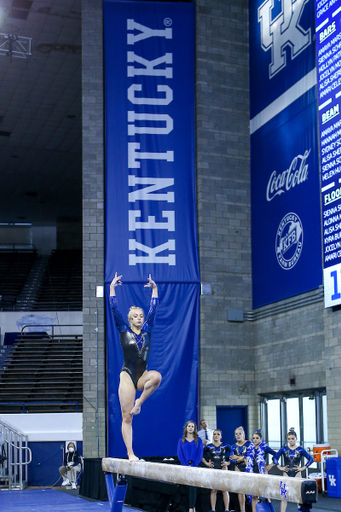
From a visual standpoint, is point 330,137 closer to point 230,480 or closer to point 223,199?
point 223,199

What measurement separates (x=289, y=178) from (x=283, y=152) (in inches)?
29.6

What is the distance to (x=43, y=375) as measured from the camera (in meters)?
22.4

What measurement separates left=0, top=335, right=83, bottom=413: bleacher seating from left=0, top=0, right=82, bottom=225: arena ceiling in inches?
295

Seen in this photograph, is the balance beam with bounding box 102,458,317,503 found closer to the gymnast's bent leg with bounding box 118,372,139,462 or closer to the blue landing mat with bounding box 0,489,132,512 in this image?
the gymnast's bent leg with bounding box 118,372,139,462

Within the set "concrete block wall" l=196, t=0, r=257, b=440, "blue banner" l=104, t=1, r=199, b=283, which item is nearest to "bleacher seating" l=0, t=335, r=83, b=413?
"concrete block wall" l=196, t=0, r=257, b=440

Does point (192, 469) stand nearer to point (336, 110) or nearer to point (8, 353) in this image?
point (336, 110)

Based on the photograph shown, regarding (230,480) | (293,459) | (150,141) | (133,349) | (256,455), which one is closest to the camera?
(230,480)

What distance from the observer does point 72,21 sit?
61.1ft

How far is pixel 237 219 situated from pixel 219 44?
4.75 metres

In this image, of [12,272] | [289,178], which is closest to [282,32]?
[289,178]

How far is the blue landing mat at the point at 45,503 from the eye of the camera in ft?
38.8

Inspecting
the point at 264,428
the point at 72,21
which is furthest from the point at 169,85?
the point at 264,428

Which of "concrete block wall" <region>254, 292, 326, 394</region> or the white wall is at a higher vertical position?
"concrete block wall" <region>254, 292, 326, 394</region>

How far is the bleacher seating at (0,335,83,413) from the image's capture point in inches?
802
